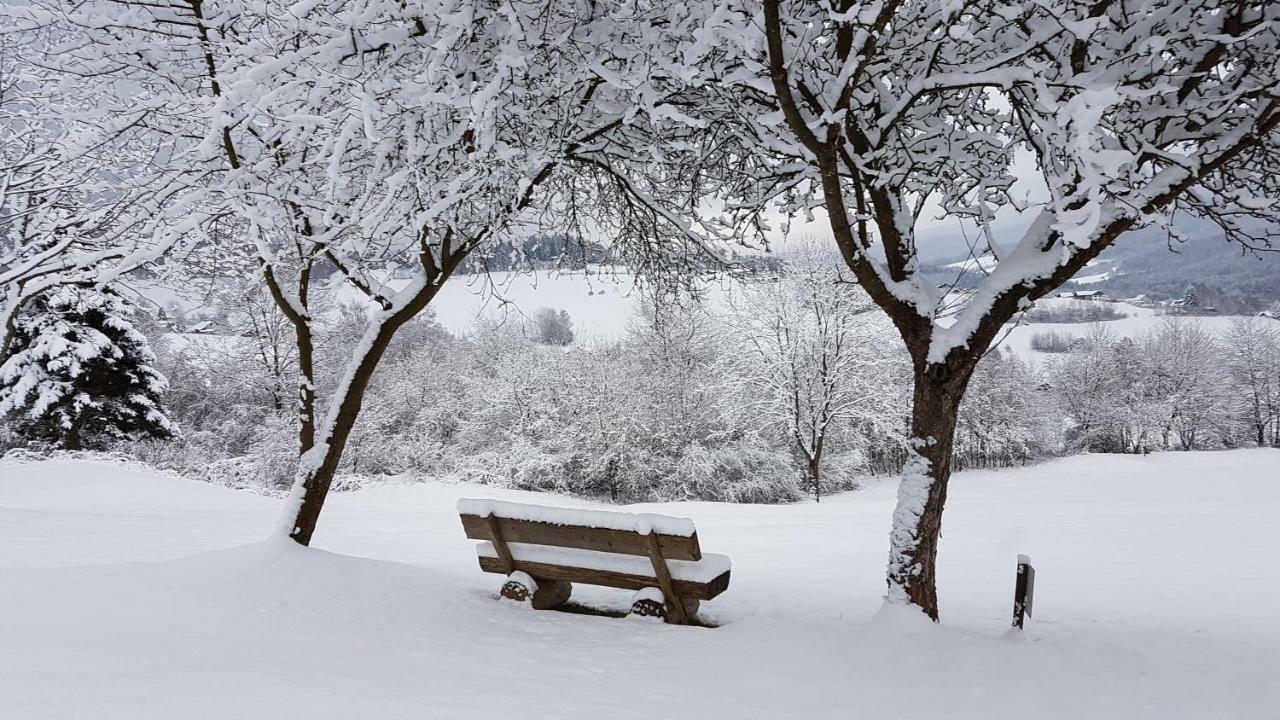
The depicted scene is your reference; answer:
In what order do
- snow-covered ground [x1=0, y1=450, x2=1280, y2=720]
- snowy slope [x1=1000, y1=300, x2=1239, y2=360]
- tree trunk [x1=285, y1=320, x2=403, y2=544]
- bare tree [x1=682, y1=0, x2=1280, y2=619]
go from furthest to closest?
snowy slope [x1=1000, y1=300, x2=1239, y2=360] → tree trunk [x1=285, y1=320, x2=403, y2=544] → bare tree [x1=682, y1=0, x2=1280, y2=619] → snow-covered ground [x1=0, y1=450, x2=1280, y2=720]

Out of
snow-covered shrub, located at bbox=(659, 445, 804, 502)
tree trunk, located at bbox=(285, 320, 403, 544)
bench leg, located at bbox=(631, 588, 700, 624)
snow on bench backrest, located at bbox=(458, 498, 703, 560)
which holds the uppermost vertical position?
tree trunk, located at bbox=(285, 320, 403, 544)

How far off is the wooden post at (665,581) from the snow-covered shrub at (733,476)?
72.5ft

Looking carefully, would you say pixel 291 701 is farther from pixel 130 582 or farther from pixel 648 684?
pixel 130 582

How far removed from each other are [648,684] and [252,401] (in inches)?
1227

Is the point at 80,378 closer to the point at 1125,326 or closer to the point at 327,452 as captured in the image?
the point at 327,452

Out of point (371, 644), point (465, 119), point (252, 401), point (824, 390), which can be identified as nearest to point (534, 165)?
point (465, 119)

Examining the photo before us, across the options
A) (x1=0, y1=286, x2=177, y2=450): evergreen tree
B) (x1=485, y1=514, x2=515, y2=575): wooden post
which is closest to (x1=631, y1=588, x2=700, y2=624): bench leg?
(x1=485, y1=514, x2=515, y2=575): wooden post

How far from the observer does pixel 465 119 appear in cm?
454

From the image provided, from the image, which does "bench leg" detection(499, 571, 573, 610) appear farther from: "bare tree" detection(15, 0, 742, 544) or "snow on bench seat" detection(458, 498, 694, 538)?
"bare tree" detection(15, 0, 742, 544)

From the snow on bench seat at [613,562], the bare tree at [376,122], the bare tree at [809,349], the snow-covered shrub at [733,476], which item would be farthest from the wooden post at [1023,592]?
the snow-covered shrub at [733,476]

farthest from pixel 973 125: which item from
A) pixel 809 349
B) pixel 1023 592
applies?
pixel 809 349

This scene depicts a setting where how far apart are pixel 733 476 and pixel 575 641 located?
24.9 metres

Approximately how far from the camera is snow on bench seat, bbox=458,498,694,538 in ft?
15.9

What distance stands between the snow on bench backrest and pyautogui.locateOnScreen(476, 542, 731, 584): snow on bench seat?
0.37 feet
